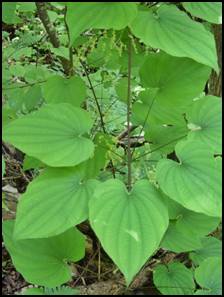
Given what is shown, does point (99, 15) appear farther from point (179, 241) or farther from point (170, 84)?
point (179, 241)

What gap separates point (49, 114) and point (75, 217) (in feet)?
0.88

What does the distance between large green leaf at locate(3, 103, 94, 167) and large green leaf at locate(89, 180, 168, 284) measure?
0.40ft

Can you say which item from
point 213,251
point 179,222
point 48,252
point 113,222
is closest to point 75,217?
point 113,222

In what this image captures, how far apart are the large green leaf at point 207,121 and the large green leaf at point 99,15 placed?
1.22 ft

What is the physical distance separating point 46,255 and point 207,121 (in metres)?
0.55

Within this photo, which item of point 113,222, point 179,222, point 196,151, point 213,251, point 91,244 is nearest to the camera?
point 113,222

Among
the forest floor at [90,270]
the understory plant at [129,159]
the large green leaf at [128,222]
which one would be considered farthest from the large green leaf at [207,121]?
the forest floor at [90,270]

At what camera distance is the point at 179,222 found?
3.87ft

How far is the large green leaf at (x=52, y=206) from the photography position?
891mm

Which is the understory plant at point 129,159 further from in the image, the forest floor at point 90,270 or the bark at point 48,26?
the forest floor at point 90,270

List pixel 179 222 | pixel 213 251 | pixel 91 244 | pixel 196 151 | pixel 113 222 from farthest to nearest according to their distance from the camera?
1. pixel 91 244
2. pixel 213 251
3. pixel 179 222
4. pixel 196 151
5. pixel 113 222

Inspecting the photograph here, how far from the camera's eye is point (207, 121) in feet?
3.57

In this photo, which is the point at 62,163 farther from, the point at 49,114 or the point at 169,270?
the point at 169,270

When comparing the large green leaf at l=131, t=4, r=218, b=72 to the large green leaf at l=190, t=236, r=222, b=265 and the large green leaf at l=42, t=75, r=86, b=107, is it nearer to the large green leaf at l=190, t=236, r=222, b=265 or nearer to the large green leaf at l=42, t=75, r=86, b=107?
the large green leaf at l=42, t=75, r=86, b=107
